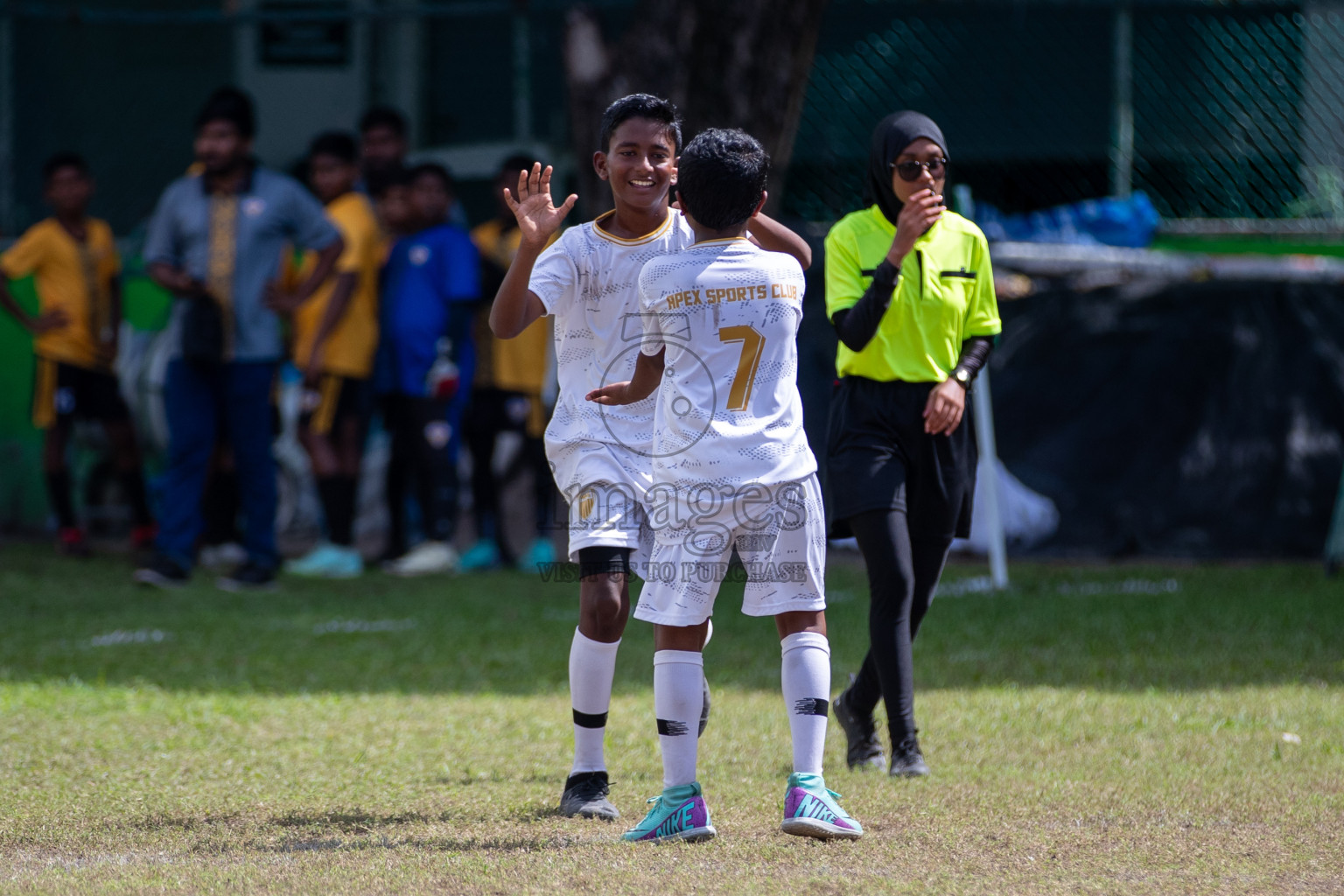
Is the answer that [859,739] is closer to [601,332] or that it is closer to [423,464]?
[601,332]

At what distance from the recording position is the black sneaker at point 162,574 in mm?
8422

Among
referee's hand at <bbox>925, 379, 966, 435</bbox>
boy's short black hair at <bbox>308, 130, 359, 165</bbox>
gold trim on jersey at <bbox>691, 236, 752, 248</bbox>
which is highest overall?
boy's short black hair at <bbox>308, 130, 359, 165</bbox>

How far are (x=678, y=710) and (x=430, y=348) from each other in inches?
231

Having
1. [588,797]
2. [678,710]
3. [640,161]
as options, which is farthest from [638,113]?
[588,797]

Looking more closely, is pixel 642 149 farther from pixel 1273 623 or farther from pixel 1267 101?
pixel 1267 101

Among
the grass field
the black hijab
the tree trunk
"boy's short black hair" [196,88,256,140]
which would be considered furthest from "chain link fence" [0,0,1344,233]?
the black hijab

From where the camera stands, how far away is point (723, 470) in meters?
3.61

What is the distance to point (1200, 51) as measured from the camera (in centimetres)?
1163

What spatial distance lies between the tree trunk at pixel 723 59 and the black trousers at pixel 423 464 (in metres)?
2.08

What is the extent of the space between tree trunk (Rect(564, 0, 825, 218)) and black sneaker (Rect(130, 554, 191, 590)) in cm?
367

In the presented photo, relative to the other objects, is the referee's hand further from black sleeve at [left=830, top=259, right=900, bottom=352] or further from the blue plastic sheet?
the blue plastic sheet

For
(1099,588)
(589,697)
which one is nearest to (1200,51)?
(1099,588)

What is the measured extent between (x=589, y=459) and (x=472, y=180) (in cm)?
1014

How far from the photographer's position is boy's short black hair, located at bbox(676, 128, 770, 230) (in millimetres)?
3680
